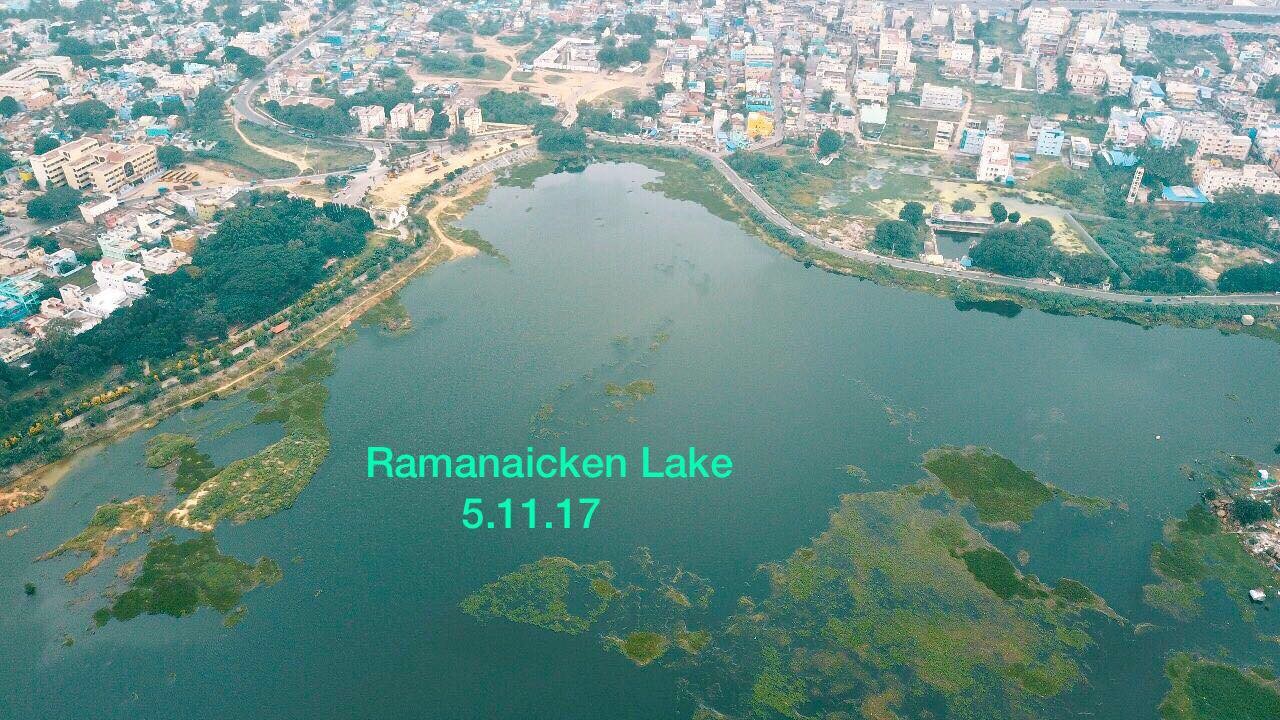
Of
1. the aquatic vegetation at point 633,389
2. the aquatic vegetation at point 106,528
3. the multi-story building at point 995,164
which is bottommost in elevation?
the aquatic vegetation at point 106,528

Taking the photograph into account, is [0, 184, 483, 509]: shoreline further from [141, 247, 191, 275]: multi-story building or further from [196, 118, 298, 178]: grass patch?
[196, 118, 298, 178]: grass patch

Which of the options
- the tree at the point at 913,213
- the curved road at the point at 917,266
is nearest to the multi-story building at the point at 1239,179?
the curved road at the point at 917,266

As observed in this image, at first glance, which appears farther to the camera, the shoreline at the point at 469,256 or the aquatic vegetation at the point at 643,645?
the shoreline at the point at 469,256

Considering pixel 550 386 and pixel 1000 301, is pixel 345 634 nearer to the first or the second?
pixel 550 386

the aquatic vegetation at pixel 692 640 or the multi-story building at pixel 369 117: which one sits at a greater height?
the multi-story building at pixel 369 117

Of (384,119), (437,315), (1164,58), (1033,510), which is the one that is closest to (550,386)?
(437,315)

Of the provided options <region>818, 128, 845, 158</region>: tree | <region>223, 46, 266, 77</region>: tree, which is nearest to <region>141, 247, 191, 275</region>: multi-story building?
<region>223, 46, 266, 77</region>: tree

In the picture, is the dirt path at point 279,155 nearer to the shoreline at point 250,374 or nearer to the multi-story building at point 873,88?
the shoreline at point 250,374
